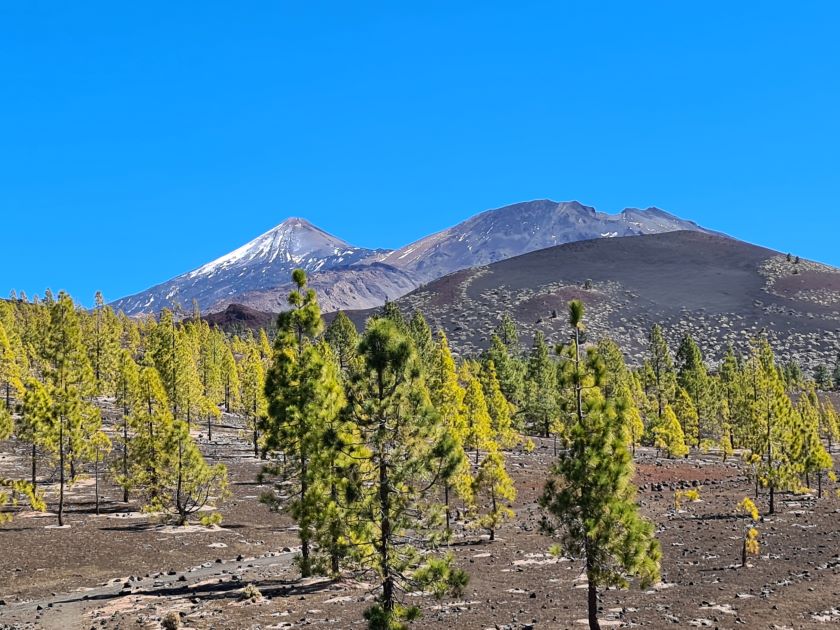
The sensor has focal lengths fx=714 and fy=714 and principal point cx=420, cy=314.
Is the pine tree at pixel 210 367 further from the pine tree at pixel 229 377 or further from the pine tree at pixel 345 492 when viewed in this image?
the pine tree at pixel 345 492

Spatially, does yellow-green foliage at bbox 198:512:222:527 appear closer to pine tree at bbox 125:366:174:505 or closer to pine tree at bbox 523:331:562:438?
pine tree at bbox 125:366:174:505

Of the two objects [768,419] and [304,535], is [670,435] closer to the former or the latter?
[768,419]

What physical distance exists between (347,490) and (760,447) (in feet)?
125

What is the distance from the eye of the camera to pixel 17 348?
85500 mm

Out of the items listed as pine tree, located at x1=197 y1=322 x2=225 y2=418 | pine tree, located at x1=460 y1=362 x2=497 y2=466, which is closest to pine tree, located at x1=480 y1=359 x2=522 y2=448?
pine tree, located at x1=460 y1=362 x2=497 y2=466

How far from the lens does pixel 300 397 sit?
3117 centimetres

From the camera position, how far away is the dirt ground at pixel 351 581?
23.9 m

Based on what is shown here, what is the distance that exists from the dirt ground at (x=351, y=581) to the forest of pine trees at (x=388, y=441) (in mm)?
1575

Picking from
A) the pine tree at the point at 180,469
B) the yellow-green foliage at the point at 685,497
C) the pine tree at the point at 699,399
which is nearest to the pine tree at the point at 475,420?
the yellow-green foliage at the point at 685,497

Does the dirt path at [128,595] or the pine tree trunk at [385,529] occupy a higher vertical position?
the pine tree trunk at [385,529]

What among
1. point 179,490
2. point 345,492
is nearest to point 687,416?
point 179,490

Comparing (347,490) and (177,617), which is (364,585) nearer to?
(177,617)

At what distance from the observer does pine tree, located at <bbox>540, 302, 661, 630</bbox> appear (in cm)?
2062

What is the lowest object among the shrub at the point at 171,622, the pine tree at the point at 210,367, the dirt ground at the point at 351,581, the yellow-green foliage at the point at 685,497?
the yellow-green foliage at the point at 685,497
